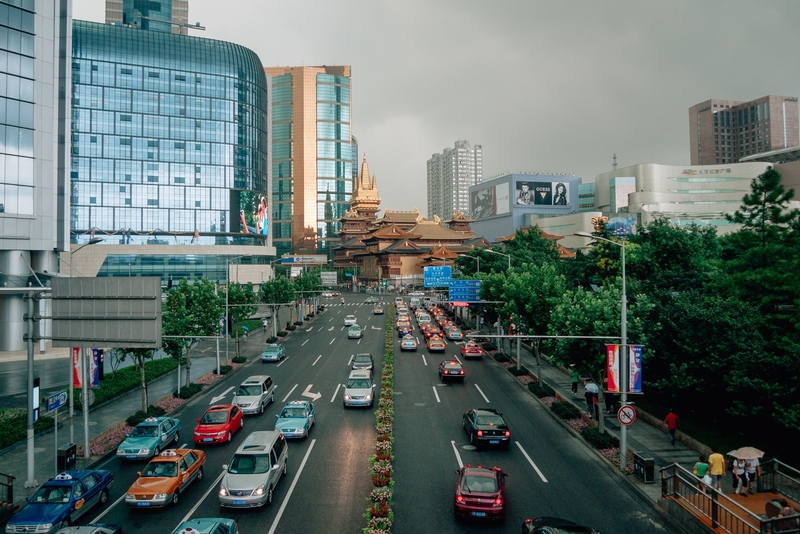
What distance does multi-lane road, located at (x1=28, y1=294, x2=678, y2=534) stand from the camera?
16.8 metres

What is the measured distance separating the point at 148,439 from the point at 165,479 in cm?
558

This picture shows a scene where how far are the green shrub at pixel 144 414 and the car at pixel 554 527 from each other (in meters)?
20.4

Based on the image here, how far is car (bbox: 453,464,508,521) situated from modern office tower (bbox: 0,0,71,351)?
43496mm

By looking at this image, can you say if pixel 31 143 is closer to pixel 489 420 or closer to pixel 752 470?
pixel 489 420

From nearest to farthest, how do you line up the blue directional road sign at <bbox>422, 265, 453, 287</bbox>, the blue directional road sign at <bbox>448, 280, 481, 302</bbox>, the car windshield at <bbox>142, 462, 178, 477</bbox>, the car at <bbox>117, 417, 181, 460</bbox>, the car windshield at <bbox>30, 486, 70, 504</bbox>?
the car windshield at <bbox>30, 486, 70, 504</bbox>
the car windshield at <bbox>142, 462, 178, 477</bbox>
the car at <bbox>117, 417, 181, 460</bbox>
the blue directional road sign at <bbox>448, 280, 481, 302</bbox>
the blue directional road sign at <bbox>422, 265, 453, 287</bbox>

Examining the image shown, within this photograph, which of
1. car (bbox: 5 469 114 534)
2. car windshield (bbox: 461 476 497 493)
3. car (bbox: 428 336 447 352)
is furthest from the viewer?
car (bbox: 428 336 447 352)

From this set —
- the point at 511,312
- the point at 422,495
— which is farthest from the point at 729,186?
the point at 422,495

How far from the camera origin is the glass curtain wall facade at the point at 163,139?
100750 mm

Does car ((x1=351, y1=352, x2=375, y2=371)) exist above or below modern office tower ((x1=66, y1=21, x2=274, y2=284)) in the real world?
below

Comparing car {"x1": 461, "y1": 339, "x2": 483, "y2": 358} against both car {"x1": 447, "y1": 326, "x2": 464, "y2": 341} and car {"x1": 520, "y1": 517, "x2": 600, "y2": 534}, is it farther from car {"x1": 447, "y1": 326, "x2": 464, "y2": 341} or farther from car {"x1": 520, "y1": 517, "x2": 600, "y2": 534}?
car {"x1": 520, "y1": 517, "x2": 600, "y2": 534}

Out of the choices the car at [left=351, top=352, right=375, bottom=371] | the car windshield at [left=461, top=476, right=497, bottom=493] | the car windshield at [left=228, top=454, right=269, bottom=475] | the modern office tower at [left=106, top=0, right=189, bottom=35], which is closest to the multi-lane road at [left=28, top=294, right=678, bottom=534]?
the car windshield at [left=461, top=476, right=497, bottom=493]

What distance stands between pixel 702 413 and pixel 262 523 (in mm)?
21890

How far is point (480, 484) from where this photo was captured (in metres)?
16.9

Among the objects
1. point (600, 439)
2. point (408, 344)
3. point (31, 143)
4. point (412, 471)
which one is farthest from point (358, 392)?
point (31, 143)
